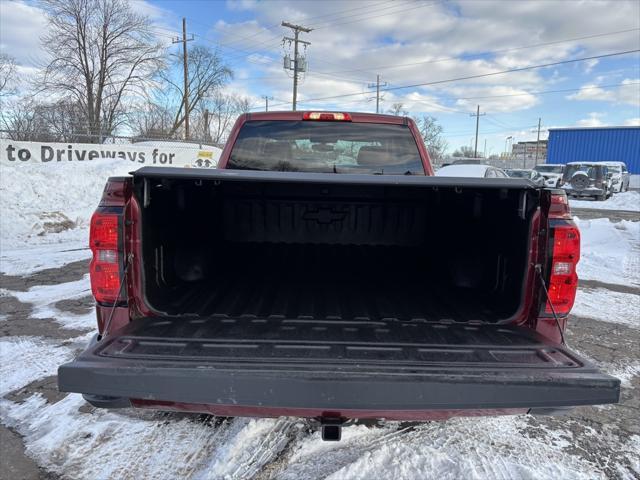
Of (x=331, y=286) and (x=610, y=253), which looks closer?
(x=331, y=286)

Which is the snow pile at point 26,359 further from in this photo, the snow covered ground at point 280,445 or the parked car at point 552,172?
the parked car at point 552,172

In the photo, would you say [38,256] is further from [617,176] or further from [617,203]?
[617,176]

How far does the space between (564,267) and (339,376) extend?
1.30 meters

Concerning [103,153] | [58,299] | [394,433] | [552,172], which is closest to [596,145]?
[552,172]

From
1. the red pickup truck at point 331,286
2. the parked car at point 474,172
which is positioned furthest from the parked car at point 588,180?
the red pickup truck at point 331,286

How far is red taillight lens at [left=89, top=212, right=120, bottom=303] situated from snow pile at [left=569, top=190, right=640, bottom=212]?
24.3m

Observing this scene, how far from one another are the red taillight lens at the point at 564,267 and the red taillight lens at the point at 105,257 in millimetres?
2207

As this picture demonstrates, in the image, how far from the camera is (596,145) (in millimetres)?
40344

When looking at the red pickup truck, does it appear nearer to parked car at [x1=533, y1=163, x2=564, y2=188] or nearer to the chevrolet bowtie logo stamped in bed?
the chevrolet bowtie logo stamped in bed

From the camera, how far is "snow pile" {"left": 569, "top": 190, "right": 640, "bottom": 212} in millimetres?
22531

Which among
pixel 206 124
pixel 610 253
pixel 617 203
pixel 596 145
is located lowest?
pixel 610 253

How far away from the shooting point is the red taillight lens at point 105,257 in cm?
225

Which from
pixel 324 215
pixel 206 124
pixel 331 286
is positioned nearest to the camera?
pixel 331 286

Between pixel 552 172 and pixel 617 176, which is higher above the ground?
pixel 552 172
